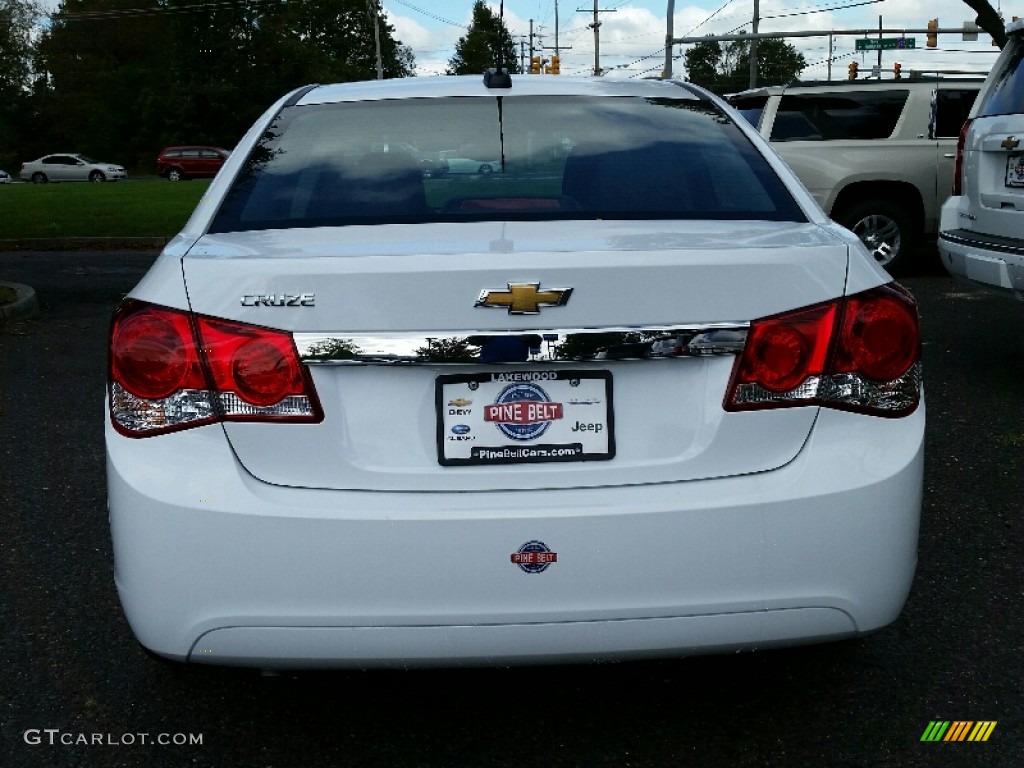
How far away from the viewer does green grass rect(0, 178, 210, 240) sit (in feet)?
60.4

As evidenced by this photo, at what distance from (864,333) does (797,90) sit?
33.7ft

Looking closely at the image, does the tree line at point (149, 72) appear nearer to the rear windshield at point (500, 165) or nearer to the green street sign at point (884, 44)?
the green street sign at point (884, 44)

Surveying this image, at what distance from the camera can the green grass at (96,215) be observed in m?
18.4

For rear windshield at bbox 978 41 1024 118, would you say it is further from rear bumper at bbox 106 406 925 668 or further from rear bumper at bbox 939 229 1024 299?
rear bumper at bbox 106 406 925 668

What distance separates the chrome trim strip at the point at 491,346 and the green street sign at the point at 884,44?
1957 inches

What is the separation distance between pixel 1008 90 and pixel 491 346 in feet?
18.2

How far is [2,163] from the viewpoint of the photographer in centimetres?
7850

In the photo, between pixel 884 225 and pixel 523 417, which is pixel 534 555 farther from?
pixel 884 225

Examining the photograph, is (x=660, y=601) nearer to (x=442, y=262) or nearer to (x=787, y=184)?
(x=442, y=262)

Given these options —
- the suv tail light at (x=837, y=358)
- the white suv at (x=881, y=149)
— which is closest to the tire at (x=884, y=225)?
the white suv at (x=881, y=149)

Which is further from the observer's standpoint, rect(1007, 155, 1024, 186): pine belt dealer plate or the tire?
the tire

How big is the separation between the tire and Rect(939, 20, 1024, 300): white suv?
4747 millimetres

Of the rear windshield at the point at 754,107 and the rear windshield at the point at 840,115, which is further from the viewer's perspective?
the rear windshield at the point at 754,107

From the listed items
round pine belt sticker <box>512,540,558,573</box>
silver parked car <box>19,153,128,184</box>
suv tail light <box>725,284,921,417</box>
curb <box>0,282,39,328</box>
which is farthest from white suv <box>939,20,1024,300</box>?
silver parked car <box>19,153,128,184</box>
